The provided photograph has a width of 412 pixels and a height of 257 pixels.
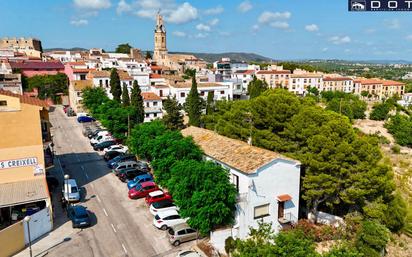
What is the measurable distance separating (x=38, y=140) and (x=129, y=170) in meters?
9.34

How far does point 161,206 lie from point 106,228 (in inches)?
162

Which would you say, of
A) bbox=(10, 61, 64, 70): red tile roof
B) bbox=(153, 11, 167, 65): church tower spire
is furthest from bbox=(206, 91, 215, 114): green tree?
bbox=(153, 11, 167, 65): church tower spire

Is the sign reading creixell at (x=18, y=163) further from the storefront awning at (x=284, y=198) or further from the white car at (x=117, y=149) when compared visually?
the storefront awning at (x=284, y=198)

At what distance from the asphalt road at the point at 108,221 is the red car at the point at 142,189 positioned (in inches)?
19.2

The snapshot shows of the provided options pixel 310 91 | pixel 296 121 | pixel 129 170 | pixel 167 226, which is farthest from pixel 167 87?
pixel 310 91

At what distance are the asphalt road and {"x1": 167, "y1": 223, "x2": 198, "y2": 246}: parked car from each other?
33cm

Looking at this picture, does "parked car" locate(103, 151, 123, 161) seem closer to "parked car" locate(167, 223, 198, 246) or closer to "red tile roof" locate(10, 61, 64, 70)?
"parked car" locate(167, 223, 198, 246)

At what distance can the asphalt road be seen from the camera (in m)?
21.0

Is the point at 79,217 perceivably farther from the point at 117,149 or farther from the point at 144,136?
the point at 117,149

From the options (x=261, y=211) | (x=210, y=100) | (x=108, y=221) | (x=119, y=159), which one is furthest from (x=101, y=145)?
(x=210, y=100)

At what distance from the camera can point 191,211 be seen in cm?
2091

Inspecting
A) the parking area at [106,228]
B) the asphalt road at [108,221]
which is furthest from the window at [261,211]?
the asphalt road at [108,221]

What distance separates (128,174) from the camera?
31656 mm

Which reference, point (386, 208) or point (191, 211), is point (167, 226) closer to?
point (191, 211)
